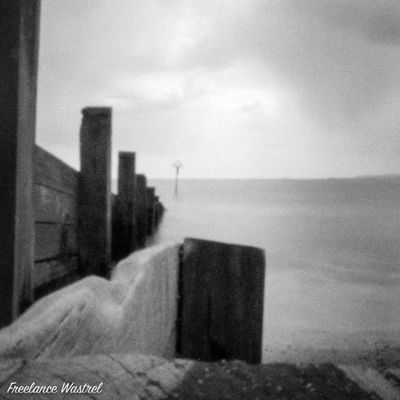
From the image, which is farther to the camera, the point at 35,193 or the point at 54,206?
the point at 54,206

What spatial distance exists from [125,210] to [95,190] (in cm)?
294

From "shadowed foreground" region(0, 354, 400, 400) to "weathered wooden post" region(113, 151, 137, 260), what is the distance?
4.38 m

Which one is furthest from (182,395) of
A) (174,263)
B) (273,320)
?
(273,320)

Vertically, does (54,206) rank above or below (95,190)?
below

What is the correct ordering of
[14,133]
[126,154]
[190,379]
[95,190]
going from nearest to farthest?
1. [190,379]
2. [14,133]
3. [95,190]
4. [126,154]

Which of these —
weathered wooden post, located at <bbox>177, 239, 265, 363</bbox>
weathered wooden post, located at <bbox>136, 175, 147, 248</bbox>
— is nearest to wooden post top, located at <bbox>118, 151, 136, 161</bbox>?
weathered wooden post, located at <bbox>136, 175, 147, 248</bbox>

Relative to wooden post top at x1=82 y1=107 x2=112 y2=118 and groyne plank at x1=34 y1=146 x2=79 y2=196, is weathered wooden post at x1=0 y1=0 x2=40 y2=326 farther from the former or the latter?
wooden post top at x1=82 y1=107 x2=112 y2=118

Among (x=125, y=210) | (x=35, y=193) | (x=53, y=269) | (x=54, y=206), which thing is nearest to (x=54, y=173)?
(x=54, y=206)

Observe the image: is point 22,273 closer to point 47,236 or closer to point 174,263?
point 47,236

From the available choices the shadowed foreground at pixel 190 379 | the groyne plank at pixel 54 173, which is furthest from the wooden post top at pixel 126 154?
the shadowed foreground at pixel 190 379

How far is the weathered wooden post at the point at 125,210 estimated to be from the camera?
552cm

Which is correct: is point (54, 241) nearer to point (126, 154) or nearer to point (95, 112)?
point (95, 112)

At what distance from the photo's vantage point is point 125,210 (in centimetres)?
559

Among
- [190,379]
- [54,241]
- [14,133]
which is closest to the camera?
[190,379]
